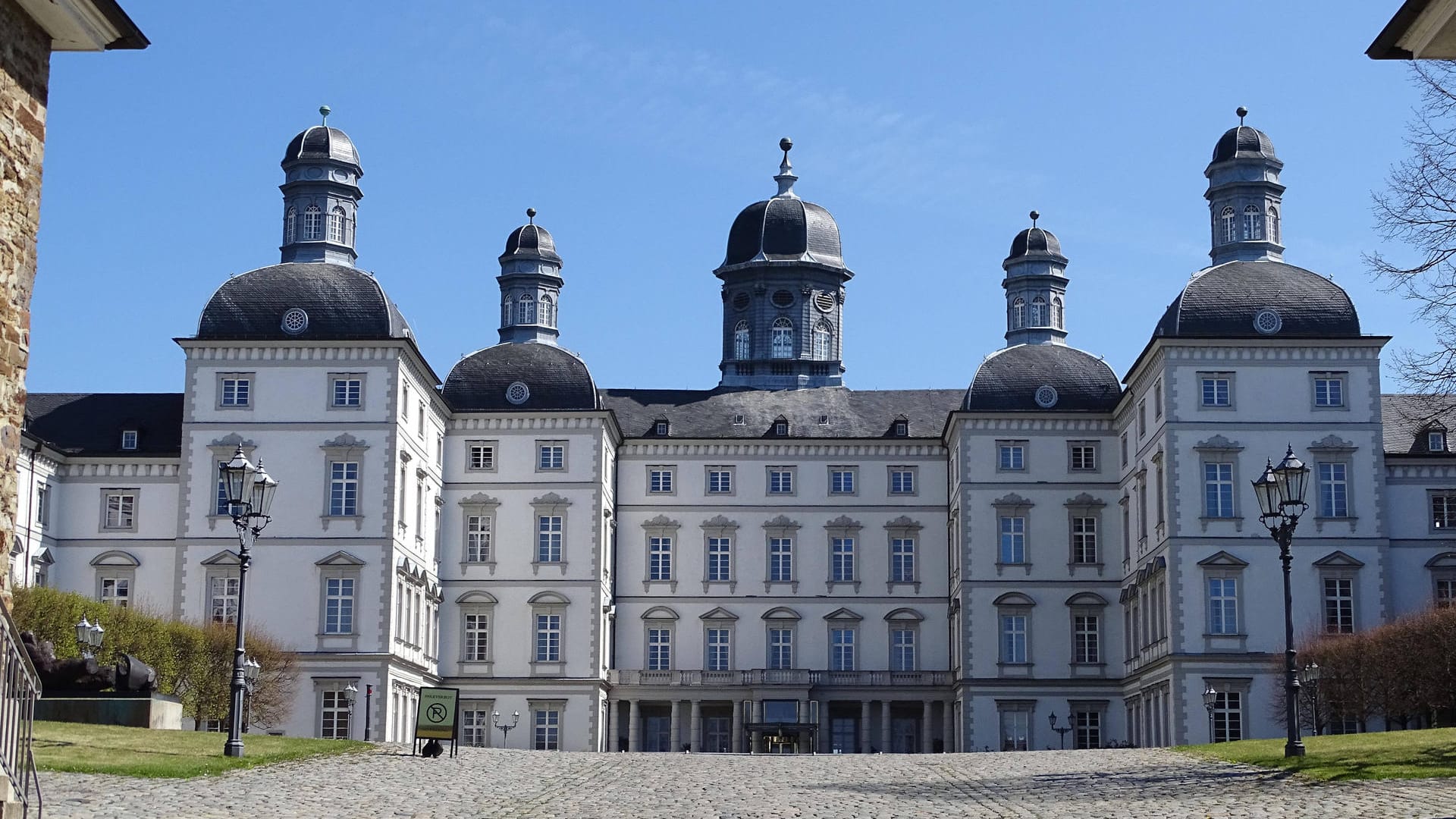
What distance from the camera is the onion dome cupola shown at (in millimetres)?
62031

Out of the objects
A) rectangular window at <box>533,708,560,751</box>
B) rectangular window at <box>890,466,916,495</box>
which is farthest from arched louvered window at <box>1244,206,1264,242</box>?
rectangular window at <box>533,708,560,751</box>

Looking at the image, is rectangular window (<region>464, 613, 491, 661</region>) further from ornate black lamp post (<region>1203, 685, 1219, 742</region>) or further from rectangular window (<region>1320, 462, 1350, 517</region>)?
rectangular window (<region>1320, 462, 1350, 517</region>)

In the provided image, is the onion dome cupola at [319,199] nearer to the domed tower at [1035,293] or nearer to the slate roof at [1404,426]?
the domed tower at [1035,293]

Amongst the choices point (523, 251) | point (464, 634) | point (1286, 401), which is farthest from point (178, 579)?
point (1286, 401)

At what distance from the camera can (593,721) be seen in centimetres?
6391

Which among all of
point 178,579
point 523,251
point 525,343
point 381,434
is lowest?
point 178,579

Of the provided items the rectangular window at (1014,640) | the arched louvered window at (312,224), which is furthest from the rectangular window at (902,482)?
the arched louvered window at (312,224)

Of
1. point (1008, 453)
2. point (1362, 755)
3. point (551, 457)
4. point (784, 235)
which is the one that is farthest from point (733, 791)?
point (784, 235)

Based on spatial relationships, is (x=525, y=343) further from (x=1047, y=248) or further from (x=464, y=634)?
(x=1047, y=248)

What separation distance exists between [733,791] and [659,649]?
4197cm

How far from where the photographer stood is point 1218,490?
57.0 meters

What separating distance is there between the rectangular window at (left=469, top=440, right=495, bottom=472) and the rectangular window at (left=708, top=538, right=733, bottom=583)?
8270 mm

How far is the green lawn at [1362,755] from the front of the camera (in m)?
26.4

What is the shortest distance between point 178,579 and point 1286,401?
106 ft
